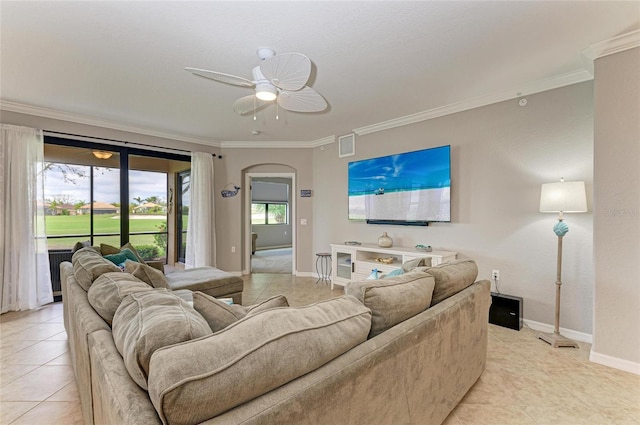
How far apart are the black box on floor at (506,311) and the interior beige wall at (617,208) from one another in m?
0.62

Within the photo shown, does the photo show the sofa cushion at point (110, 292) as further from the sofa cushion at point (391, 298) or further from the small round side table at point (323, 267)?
the small round side table at point (323, 267)

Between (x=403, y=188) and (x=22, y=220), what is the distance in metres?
4.93

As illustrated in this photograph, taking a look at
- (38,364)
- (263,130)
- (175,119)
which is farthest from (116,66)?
(38,364)

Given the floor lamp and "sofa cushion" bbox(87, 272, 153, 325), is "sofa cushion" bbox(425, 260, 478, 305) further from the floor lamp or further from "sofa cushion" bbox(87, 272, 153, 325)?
"sofa cushion" bbox(87, 272, 153, 325)

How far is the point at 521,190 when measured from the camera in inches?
120

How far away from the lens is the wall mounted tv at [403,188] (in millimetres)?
3604

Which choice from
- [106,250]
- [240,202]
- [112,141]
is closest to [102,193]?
[112,141]

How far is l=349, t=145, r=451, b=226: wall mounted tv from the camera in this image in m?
3.60

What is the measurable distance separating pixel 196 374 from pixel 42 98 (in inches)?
173

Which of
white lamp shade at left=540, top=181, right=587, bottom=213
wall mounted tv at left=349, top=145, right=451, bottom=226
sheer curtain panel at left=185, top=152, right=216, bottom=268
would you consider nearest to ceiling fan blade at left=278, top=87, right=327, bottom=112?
wall mounted tv at left=349, top=145, right=451, bottom=226

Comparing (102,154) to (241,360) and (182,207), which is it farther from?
(241,360)

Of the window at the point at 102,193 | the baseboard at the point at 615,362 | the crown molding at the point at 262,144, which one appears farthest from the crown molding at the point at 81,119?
the baseboard at the point at 615,362

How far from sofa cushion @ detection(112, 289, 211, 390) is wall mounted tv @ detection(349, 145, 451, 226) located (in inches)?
130

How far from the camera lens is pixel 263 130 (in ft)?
15.3
